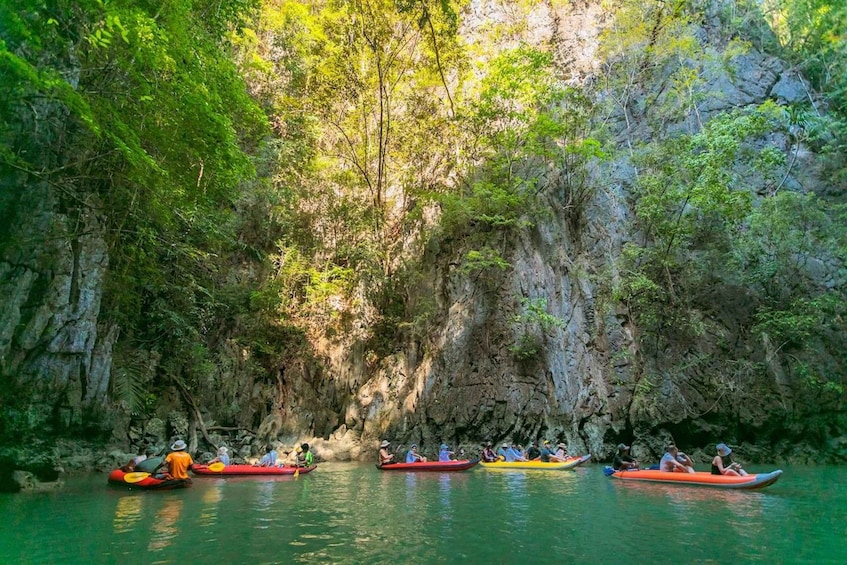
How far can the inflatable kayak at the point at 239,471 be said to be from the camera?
1177 centimetres

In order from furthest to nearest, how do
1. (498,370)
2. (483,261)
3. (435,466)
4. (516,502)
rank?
(483,261), (498,370), (435,466), (516,502)

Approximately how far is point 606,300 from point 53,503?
15.5 metres

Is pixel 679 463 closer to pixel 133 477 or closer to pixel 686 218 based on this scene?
pixel 686 218

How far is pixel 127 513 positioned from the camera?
725 centimetres

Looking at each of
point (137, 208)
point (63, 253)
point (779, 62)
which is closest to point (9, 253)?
point (63, 253)

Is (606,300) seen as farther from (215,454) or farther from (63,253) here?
(63,253)

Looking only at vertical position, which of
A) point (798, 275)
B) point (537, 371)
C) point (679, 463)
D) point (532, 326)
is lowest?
point (679, 463)

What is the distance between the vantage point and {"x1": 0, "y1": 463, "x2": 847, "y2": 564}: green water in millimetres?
5082

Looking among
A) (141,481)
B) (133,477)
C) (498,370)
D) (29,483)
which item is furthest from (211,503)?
(498,370)

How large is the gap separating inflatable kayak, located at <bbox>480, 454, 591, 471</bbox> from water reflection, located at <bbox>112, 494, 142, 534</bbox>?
894 cm

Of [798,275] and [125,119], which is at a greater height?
[125,119]

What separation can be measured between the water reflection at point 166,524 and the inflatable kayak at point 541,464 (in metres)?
8.43

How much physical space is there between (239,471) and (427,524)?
703cm

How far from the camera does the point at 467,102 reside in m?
19.5
